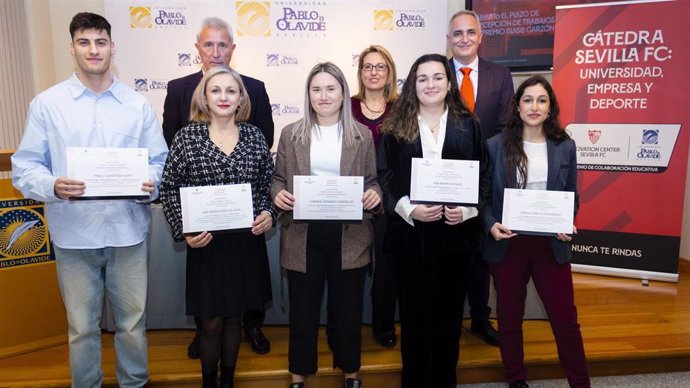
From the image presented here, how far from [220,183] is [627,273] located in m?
3.71

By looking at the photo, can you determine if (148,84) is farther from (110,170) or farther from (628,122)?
(628,122)

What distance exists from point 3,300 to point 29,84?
2494 millimetres

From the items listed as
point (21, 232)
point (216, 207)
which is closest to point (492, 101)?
point (216, 207)

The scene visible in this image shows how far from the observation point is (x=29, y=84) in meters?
4.38

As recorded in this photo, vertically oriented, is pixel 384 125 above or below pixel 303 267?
above

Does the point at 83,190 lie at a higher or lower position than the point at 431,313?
higher

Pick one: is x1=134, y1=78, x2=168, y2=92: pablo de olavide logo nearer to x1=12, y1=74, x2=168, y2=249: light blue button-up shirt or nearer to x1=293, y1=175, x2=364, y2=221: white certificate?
x1=12, y1=74, x2=168, y2=249: light blue button-up shirt

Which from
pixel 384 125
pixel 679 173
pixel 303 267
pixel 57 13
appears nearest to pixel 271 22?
pixel 57 13

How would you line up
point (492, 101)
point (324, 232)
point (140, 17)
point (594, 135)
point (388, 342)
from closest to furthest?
point (324, 232) < point (492, 101) < point (388, 342) < point (594, 135) < point (140, 17)

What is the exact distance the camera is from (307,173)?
2.15 metres

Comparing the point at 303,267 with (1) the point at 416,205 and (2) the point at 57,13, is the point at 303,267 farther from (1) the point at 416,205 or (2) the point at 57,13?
(2) the point at 57,13

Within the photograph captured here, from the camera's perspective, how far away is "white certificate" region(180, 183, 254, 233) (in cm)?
195

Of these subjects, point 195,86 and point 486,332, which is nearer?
point 195,86

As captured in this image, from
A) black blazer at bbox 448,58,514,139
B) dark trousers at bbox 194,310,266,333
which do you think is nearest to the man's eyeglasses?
black blazer at bbox 448,58,514,139
